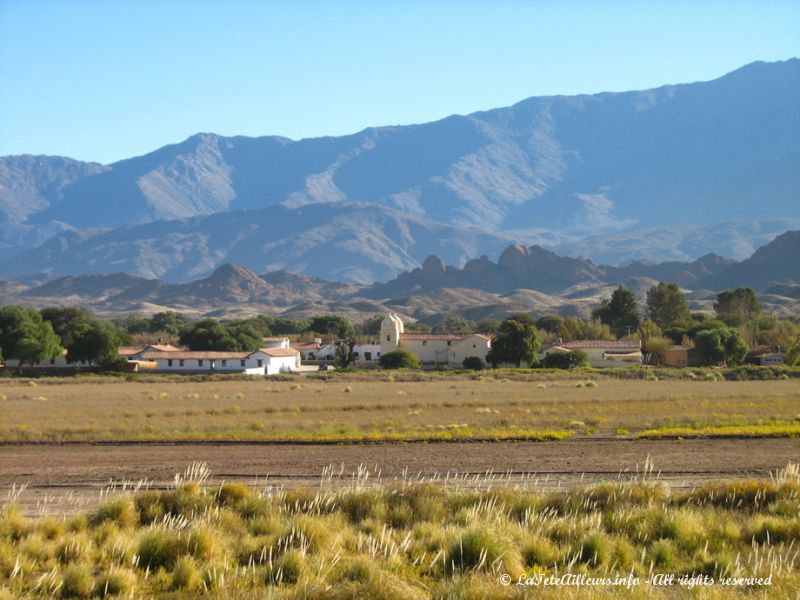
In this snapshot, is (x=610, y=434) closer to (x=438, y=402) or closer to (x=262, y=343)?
(x=438, y=402)

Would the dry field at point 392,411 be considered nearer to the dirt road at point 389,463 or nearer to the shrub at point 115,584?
the dirt road at point 389,463

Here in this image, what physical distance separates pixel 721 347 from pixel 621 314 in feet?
113

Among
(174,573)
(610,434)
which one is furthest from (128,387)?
(174,573)

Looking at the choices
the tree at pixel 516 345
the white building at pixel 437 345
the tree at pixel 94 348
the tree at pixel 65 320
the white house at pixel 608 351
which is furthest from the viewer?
the tree at pixel 65 320

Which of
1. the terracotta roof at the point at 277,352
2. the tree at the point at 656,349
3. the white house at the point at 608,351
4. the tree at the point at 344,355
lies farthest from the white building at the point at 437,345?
the tree at the point at 656,349

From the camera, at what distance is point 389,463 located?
21594 millimetres

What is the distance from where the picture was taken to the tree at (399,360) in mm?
92206

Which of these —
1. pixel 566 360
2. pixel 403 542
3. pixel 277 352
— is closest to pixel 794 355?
pixel 566 360

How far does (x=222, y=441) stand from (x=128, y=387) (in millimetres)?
40867

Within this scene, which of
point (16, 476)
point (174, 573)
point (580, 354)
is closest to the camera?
point (174, 573)

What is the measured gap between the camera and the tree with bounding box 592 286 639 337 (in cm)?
12200

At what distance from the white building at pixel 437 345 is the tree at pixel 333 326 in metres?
35.6

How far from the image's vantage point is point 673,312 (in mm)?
124125

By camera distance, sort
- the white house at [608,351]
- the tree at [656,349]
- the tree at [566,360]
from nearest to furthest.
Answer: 1. the tree at [566,360]
2. the white house at [608,351]
3. the tree at [656,349]
